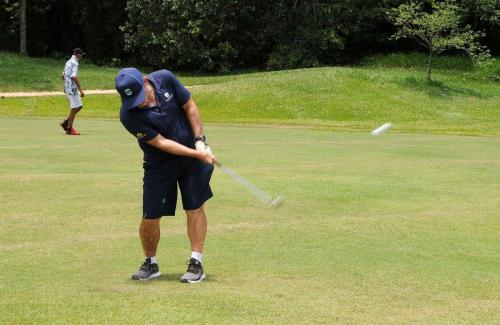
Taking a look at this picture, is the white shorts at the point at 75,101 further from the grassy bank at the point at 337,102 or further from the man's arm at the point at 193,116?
the man's arm at the point at 193,116

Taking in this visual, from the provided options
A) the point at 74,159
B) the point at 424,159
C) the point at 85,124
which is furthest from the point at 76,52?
the point at 424,159

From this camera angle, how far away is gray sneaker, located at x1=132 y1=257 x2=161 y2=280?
7.57 m

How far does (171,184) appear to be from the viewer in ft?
25.8

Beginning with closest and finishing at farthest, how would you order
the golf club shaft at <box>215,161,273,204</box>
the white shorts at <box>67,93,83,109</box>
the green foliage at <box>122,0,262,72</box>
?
the golf club shaft at <box>215,161,273,204</box>, the white shorts at <box>67,93,83,109</box>, the green foliage at <box>122,0,262,72</box>

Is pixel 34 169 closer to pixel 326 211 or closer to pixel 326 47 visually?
pixel 326 211

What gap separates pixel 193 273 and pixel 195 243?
0.38 meters

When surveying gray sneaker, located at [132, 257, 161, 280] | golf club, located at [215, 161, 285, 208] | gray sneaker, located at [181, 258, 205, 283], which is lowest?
gray sneaker, located at [132, 257, 161, 280]

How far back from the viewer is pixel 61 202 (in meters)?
11.3

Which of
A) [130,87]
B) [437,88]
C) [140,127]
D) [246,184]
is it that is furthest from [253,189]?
[437,88]

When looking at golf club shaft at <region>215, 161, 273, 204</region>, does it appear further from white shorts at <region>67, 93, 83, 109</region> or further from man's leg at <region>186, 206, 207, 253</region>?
white shorts at <region>67, 93, 83, 109</region>

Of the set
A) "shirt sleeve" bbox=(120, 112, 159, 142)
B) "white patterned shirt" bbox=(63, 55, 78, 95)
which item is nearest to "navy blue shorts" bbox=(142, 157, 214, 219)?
"shirt sleeve" bbox=(120, 112, 159, 142)

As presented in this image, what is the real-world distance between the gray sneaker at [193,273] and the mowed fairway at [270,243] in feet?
0.32

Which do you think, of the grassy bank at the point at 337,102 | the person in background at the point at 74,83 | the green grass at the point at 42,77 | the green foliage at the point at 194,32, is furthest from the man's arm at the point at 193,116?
the green foliage at the point at 194,32

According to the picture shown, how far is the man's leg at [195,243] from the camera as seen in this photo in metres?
7.49
